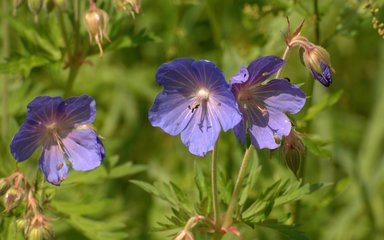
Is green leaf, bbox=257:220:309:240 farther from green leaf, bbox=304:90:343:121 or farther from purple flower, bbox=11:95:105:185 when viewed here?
green leaf, bbox=304:90:343:121

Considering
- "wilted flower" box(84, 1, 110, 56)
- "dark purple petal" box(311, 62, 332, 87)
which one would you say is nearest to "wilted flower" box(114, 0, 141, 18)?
"wilted flower" box(84, 1, 110, 56)

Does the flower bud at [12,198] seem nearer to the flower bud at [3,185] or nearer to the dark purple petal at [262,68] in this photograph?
the flower bud at [3,185]

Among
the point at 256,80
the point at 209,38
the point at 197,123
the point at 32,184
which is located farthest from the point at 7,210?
the point at 209,38

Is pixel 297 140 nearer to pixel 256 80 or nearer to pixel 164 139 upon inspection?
pixel 256 80

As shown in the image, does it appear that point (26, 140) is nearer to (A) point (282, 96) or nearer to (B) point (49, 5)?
(B) point (49, 5)

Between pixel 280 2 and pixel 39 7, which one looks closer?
pixel 39 7

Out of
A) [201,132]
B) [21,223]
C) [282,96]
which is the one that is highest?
[282,96]

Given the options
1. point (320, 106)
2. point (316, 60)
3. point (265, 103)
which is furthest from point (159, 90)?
point (316, 60)
